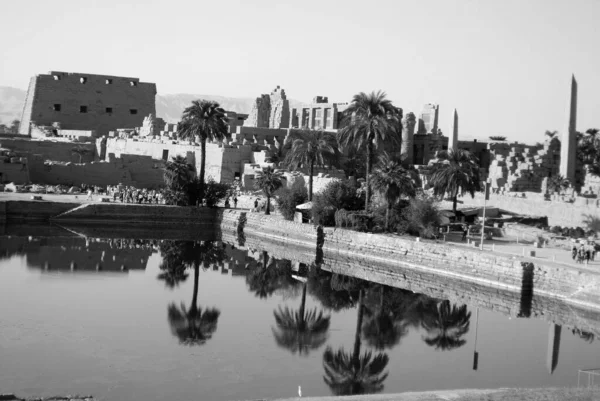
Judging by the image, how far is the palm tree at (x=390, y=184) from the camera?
39.1m

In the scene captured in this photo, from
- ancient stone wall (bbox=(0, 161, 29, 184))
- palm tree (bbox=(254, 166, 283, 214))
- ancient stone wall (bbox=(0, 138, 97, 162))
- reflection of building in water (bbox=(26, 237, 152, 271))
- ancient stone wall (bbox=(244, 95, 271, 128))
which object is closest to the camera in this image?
reflection of building in water (bbox=(26, 237, 152, 271))

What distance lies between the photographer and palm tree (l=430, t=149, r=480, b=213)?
4212 cm

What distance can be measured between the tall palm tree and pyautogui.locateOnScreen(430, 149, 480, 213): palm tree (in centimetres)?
1439

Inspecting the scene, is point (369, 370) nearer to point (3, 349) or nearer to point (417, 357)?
point (417, 357)

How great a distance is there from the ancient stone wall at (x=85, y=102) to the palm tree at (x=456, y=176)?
35696 mm

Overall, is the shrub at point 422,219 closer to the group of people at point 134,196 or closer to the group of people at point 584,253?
the group of people at point 584,253

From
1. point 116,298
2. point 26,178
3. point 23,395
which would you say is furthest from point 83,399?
point 26,178

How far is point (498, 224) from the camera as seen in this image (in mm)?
40625

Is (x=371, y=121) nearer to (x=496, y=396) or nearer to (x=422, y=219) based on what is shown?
(x=422, y=219)

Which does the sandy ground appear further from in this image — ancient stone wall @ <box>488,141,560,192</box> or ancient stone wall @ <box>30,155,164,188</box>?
ancient stone wall @ <box>30,155,164,188</box>

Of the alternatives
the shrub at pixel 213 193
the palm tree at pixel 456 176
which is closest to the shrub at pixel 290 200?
the shrub at pixel 213 193

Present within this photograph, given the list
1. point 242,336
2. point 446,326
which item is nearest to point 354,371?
point 242,336

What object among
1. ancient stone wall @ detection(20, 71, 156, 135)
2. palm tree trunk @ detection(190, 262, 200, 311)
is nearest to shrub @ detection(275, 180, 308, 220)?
palm tree trunk @ detection(190, 262, 200, 311)

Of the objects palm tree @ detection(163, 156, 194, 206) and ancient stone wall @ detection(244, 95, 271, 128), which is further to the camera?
ancient stone wall @ detection(244, 95, 271, 128)
